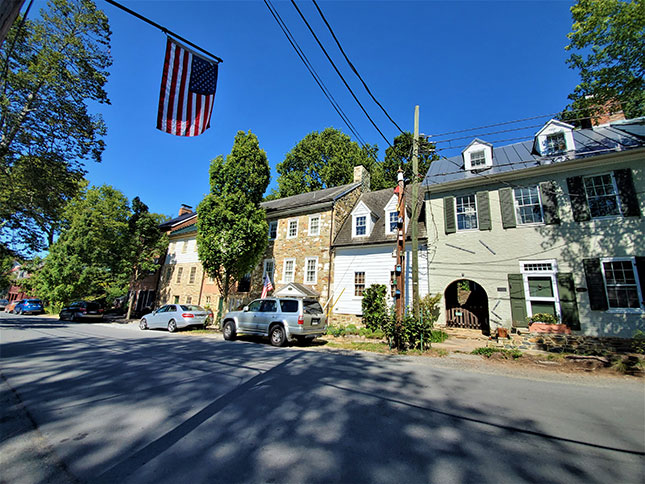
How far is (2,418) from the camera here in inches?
156

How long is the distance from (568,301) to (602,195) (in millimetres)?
4821

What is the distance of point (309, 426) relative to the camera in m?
3.86

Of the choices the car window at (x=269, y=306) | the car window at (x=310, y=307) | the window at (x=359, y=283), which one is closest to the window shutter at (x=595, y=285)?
the window at (x=359, y=283)

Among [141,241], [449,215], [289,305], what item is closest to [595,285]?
[449,215]

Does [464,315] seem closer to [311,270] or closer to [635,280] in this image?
[635,280]

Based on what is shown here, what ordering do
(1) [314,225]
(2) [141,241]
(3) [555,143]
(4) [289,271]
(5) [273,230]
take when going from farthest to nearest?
(2) [141,241]
(5) [273,230]
(4) [289,271]
(1) [314,225]
(3) [555,143]

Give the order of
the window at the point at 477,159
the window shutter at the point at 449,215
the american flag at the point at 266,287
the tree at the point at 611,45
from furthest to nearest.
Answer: the american flag at the point at 266,287
the window at the point at 477,159
the window shutter at the point at 449,215
the tree at the point at 611,45

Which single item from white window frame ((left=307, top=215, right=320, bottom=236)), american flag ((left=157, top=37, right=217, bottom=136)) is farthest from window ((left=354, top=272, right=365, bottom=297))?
american flag ((left=157, top=37, right=217, bottom=136))

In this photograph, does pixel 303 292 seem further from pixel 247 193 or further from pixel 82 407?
pixel 82 407

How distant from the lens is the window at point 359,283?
17.1m

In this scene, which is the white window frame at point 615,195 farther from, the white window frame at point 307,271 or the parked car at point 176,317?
the parked car at point 176,317

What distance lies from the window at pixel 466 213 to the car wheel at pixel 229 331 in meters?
12.5

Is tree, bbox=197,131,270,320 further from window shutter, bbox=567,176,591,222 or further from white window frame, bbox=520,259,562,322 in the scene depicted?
window shutter, bbox=567,176,591,222

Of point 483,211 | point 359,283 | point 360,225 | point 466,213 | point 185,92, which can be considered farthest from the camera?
point 360,225
